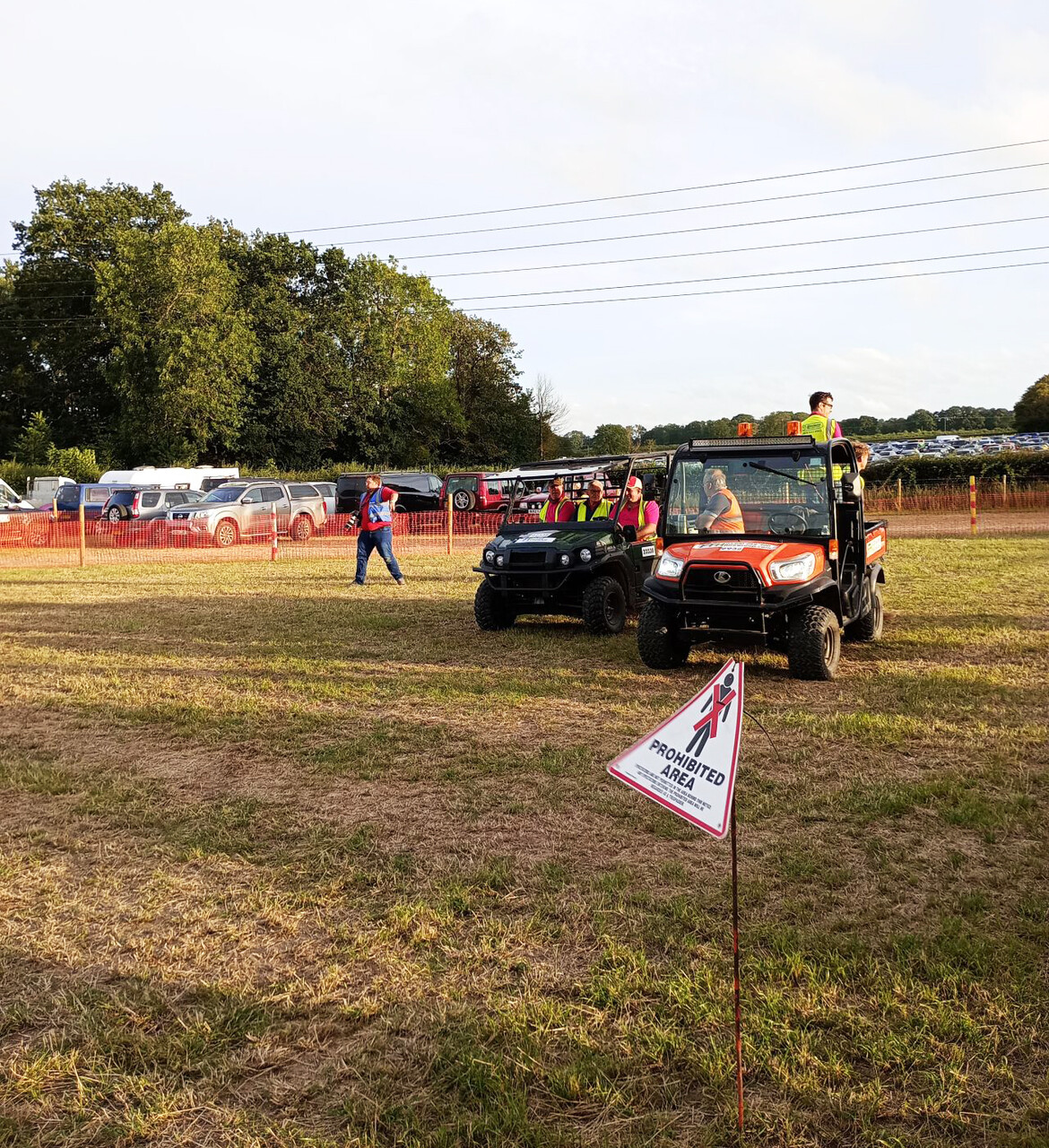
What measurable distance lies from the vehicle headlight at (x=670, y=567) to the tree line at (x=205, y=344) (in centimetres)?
3974

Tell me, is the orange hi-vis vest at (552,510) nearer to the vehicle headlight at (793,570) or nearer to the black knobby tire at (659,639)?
the black knobby tire at (659,639)

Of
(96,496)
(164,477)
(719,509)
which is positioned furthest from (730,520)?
(164,477)

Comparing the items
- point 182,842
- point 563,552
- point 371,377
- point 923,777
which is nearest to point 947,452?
point 371,377

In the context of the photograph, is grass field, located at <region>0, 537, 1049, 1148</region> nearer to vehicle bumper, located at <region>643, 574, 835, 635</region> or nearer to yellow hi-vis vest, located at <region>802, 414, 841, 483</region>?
vehicle bumper, located at <region>643, 574, 835, 635</region>

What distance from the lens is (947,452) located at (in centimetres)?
3931

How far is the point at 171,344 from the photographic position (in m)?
44.6

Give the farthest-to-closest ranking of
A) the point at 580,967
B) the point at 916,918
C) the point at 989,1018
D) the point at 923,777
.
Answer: the point at 923,777, the point at 916,918, the point at 580,967, the point at 989,1018

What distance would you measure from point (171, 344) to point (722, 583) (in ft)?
136

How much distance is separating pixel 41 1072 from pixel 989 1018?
289cm

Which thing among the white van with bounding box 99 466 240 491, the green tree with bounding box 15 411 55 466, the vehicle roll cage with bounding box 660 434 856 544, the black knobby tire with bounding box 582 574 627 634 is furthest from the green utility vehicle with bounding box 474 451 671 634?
the green tree with bounding box 15 411 55 466

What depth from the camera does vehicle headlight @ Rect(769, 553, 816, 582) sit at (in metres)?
8.19

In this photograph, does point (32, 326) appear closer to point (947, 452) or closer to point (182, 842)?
point (947, 452)

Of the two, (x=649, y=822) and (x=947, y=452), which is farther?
(x=947, y=452)

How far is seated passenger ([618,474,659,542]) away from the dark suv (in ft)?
68.0
